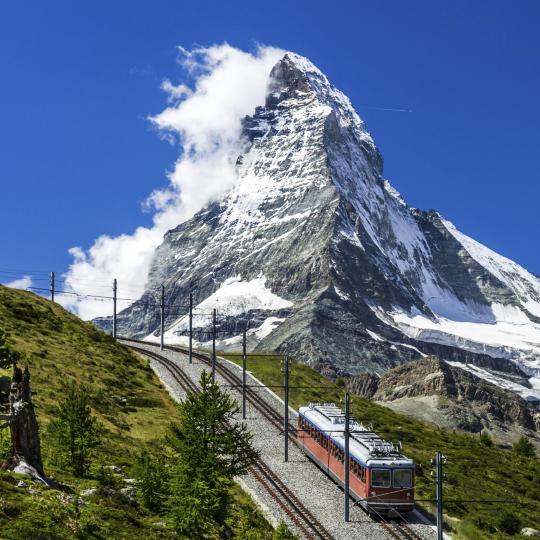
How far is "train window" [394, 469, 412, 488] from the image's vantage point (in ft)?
161

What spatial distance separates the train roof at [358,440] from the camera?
49344 mm

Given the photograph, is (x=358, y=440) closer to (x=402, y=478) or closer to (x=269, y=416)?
(x=402, y=478)

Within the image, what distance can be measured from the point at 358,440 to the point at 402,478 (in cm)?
464

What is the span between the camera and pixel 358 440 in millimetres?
53188

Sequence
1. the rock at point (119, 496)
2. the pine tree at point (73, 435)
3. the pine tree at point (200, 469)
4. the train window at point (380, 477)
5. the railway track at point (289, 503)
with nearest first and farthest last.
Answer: the pine tree at point (200, 469) < the rock at point (119, 496) < the pine tree at point (73, 435) < the railway track at point (289, 503) < the train window at point (380, 477)

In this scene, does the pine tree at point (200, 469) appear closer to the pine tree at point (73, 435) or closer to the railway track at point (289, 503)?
the pine tree at point (73, 435)

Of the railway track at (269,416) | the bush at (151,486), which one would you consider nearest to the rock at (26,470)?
the bush at (151,486)

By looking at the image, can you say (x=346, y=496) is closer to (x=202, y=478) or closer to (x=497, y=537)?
(x=497, y=537)

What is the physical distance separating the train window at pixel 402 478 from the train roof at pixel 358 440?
386 millimetres

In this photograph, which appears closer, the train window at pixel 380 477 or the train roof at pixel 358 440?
the train window at pixel 380 477

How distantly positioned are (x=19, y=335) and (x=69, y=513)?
49006 mm

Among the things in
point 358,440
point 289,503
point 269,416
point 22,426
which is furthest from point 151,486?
point 269,416

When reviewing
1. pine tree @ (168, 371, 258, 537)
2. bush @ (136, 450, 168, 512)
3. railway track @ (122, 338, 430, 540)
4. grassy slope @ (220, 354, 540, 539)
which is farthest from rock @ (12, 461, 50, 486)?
grassy slope @ (220, 354, 540, 539)

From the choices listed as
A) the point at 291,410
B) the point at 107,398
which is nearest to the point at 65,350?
the point at 107,398
